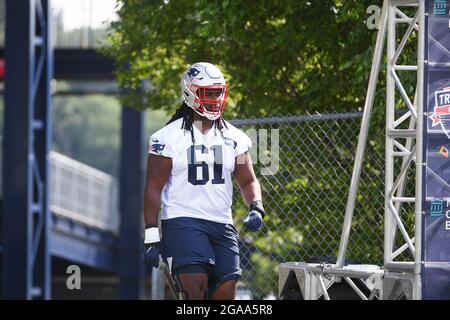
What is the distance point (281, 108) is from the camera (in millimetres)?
12945

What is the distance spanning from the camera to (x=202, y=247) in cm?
739

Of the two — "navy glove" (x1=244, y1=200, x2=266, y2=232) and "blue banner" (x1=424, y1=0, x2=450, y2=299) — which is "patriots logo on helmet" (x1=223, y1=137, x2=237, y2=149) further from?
"blue banner" (x1=424, y1=0, x2=450, y2=299)

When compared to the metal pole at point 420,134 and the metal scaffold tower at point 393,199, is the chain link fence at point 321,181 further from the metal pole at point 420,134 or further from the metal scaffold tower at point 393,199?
the metal pole at point 420,134

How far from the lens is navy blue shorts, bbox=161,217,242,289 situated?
7.37 m

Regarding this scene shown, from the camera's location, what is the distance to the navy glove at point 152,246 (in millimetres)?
7344

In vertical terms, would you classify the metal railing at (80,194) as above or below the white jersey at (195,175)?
below

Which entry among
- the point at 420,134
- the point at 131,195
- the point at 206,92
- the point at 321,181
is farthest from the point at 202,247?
the point at 131,195

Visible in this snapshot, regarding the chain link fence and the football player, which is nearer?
the football player

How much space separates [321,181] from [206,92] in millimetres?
3987
